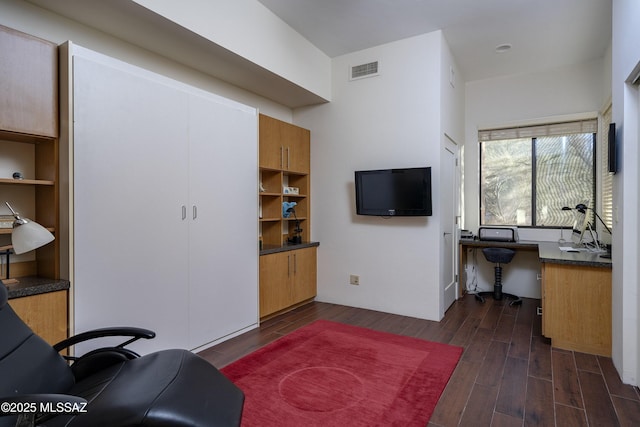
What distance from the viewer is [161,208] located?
108 inches

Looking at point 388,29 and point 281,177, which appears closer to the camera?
point 388,29

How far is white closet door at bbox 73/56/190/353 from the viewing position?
228 cm

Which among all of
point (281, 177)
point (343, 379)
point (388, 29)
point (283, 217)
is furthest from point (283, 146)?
point (343, 379)

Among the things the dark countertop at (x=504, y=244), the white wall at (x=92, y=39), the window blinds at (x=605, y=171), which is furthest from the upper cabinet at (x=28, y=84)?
the window blinds at (x=605, y=171)

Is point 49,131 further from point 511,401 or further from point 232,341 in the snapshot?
point 511,401

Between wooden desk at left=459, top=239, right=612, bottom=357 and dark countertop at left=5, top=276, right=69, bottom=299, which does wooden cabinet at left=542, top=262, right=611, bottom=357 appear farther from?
dark countertop at left=5, top=276, right=69, bottom=299

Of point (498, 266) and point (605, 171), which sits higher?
point (605, 171)

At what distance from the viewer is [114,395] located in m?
1.40

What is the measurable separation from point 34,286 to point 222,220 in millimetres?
1478

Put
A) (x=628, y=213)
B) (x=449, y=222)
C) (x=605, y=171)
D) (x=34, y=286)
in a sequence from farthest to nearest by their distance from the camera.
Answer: (x=449, y=222) → (x=605, y=171) → (x=628, y=213) → (x=34, y=286)

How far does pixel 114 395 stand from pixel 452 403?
6.41 ft

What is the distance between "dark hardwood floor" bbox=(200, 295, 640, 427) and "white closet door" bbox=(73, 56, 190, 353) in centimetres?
70

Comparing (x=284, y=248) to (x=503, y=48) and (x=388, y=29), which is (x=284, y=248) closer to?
(x=388, y=29)

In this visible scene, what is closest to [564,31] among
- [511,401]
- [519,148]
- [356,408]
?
[519,148]
